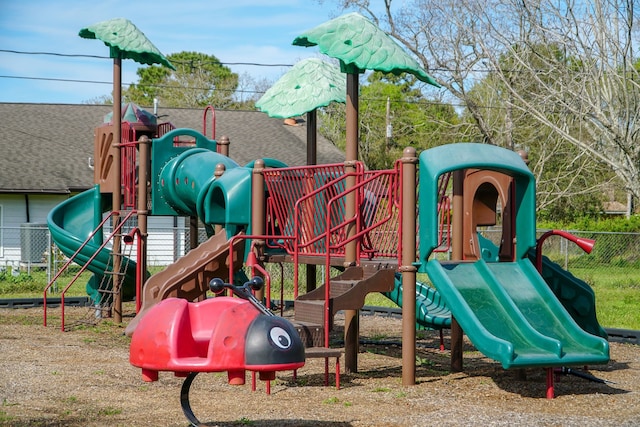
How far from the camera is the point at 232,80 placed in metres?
61.5

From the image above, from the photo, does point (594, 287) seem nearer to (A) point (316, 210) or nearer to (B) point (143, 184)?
(B) point (143, 184)

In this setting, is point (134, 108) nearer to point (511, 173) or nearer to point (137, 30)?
point (137, 30)

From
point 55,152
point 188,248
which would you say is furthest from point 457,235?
point 55,152

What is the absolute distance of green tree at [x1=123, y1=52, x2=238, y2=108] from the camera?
58.4m

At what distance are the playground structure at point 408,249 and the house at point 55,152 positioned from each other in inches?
500

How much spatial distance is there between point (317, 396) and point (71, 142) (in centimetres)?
2468

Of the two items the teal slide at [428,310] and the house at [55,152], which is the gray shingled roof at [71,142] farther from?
the teal slide at [428,310]

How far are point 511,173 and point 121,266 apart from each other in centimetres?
865

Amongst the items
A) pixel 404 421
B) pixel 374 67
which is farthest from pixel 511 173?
pixel 404 421

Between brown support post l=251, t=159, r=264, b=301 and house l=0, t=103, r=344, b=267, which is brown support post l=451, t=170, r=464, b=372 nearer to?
brown support post l=251, t=159, r=264, b=301

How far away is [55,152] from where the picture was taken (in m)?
30.9

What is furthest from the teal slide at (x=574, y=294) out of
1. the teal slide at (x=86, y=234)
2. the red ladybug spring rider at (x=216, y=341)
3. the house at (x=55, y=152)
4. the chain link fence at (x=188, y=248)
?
the house at (x=55, y=152)

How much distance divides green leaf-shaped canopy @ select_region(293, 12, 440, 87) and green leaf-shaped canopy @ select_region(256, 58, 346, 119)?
406cm

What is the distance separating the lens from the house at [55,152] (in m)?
28.2
